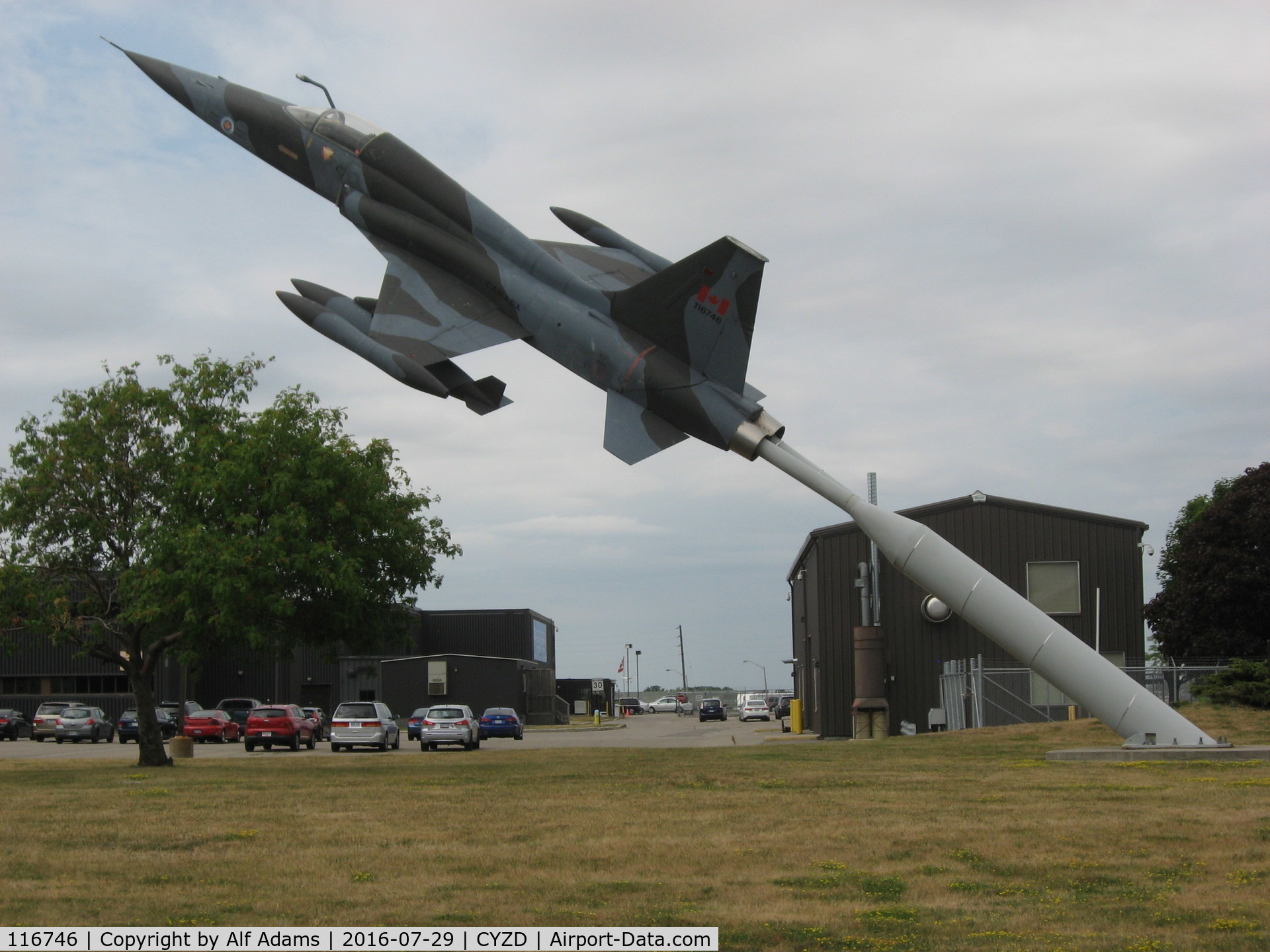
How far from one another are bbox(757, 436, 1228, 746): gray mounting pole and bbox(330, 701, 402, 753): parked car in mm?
20073

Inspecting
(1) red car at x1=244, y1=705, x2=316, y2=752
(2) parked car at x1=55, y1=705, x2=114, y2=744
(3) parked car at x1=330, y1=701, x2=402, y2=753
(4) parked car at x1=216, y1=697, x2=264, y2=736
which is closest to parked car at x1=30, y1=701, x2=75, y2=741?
(2) parked car at x1=55, y1=705, x2=114, y2=744

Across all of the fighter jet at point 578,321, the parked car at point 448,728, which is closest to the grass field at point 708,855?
the fighter jet at point 578,321

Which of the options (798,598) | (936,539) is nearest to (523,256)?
(936,539)

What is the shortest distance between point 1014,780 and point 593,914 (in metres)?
12.3

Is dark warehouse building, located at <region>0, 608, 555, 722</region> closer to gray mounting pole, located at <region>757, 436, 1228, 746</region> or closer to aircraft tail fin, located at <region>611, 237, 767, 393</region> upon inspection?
gray mounting pole, located at <region>757, 436, 1228, 746</region>

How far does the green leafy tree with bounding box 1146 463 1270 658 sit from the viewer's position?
4738cm

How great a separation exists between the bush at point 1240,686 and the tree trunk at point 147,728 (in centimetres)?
2445

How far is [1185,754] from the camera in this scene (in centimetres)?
2152

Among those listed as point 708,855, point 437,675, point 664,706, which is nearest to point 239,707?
point 437,675

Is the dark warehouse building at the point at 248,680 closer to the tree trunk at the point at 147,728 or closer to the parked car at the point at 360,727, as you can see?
the parked car at the point at 360,727

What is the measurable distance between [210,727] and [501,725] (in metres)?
10.6

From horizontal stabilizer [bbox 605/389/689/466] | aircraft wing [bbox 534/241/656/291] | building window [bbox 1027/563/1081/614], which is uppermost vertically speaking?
aircraft wing [bbox 534/241/656/291]

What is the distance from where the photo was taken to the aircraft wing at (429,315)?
20.4 meters

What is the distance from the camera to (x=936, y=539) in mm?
22125
